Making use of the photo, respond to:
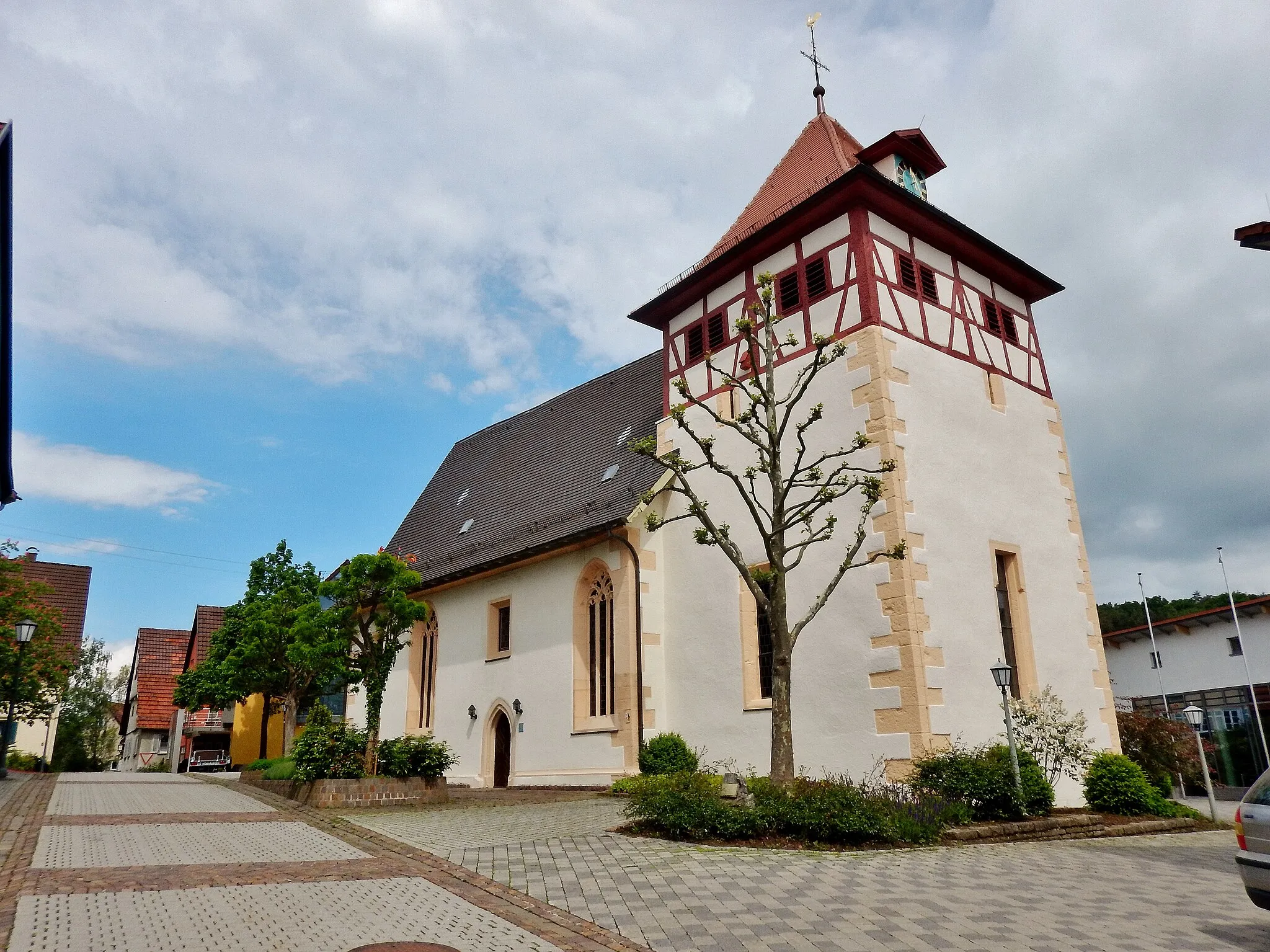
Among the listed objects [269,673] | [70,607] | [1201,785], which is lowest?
[1201,785]

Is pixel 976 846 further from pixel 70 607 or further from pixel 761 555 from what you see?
pixel 70 607

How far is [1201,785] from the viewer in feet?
87.5

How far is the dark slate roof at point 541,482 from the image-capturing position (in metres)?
20.8

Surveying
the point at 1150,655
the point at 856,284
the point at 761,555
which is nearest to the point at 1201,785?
the point at 1150,655

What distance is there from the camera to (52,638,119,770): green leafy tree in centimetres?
4209

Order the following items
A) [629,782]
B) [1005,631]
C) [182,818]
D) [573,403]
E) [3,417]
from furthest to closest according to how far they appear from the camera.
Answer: [573,403] → [3,417] → [1005,631] → [629,782] → [182,818]

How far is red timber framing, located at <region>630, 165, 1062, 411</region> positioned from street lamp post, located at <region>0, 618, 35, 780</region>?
14639mm

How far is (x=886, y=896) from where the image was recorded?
7367 millimetres

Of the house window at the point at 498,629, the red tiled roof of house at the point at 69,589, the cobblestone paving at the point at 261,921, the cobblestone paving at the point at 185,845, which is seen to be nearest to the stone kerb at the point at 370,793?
the cobblestone paving at the point at 185,845

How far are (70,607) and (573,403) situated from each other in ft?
→ 102

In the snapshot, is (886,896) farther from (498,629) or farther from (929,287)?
(498,629)

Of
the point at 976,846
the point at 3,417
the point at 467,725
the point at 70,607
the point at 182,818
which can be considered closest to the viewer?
the point at 976,846

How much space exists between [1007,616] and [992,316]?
6457 mm

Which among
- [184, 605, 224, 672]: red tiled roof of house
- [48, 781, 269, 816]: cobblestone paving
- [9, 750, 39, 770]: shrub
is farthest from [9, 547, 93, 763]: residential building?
[48, 781, 269, 816]: cobblestone paving
